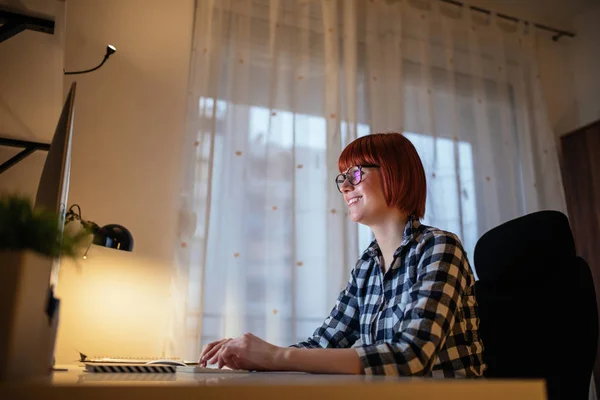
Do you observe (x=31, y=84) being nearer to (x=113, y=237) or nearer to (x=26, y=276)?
(x=113, y=237)

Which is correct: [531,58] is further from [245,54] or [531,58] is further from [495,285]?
[495,285]

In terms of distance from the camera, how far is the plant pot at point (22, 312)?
0.37m

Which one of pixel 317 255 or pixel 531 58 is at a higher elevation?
pixel 531 58

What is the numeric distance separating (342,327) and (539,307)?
51 centimetres

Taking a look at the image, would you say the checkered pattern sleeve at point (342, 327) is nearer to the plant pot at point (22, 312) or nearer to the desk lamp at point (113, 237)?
the desk lamp at point (113, 237)

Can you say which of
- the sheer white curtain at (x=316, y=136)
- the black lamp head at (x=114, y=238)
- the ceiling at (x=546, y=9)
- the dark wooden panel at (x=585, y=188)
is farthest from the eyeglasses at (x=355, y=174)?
the ceiling at (x=546, y=9)

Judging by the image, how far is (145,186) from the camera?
6.84 feet

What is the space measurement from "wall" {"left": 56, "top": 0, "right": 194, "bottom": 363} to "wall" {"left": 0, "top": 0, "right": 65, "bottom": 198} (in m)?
0.42

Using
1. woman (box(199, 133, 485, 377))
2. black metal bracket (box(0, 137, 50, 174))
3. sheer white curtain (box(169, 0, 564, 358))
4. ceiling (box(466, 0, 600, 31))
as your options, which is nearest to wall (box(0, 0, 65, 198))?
black metal bracket (box(0, 137, 50, 174))

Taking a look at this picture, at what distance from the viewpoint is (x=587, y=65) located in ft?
10.2

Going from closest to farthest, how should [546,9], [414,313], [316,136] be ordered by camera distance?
1. [414,313]
2. [316,136]
3. [546,9]

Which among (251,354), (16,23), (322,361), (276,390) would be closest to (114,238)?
(16,23)

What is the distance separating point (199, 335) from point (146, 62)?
1.13 m

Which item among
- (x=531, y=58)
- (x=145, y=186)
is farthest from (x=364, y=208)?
(x=531, y=58)
